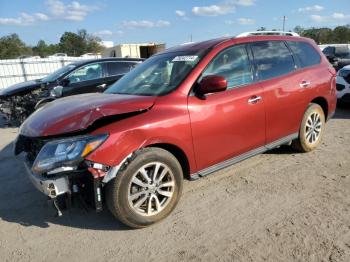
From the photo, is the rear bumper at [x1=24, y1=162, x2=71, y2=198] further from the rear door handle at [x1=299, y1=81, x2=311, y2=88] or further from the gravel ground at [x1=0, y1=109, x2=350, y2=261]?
the rear door handle at [x1=299, y1=81, x2=311, y2=88]

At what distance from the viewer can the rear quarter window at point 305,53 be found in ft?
17.6

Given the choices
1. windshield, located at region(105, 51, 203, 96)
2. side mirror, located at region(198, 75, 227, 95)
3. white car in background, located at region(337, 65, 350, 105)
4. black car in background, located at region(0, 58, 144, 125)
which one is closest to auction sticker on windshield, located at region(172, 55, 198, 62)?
windshield, located at region(105, 51, 203, 96)

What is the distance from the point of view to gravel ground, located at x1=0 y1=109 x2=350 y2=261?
3121 mm

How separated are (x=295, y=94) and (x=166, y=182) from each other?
243cm

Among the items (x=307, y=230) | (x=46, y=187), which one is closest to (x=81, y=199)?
(x=46, y=187)

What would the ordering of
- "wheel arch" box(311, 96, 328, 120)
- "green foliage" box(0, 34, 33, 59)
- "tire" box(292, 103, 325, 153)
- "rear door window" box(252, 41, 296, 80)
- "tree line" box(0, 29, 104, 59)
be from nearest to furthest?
Answer: "rear door window" box(252, 41, 296, 80), "tire" box(292, 103, 325, 153), "wheel arch" box(311, 96, 328, 120), "green foliage" box(0, 34, 33, 59), "tree line" box(0, 29, 104, 59)

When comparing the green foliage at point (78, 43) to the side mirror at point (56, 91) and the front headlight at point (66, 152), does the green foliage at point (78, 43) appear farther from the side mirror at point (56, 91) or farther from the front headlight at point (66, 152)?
the front headlight at point (66, 152)

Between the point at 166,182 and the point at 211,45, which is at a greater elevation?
the point at 211,45

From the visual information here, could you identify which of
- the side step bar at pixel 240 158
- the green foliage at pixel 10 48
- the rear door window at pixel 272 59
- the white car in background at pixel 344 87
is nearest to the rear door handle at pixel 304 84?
the rear door window at pixel 272 59

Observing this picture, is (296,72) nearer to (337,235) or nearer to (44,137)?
(337,235)

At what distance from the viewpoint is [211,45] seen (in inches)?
170

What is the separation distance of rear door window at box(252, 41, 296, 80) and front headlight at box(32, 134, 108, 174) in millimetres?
2426

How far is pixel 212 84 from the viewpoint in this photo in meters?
3.80

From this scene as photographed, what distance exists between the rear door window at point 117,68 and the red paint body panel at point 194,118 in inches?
216
